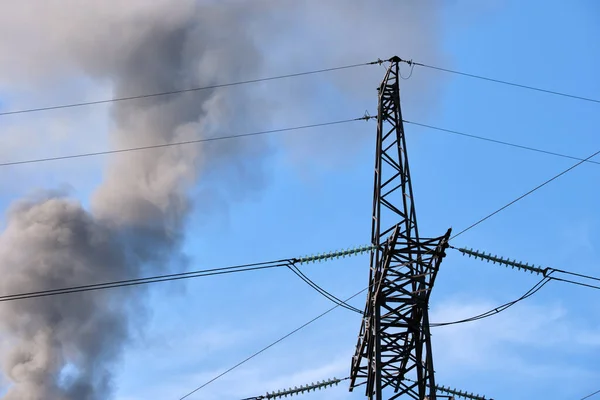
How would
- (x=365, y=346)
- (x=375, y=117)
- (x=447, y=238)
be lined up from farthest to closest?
(x=375, y=117)
(x=365, y=346)
(x=447, y=238)

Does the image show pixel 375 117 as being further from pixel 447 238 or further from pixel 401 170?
pixel 447 238

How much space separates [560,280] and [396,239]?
28.7 ft

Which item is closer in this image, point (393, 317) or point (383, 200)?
point (393, 317)

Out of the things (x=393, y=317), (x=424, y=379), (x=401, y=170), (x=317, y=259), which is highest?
(x=401, y=170)

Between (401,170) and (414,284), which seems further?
(401,170)

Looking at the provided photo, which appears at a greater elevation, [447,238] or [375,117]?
[375,117]

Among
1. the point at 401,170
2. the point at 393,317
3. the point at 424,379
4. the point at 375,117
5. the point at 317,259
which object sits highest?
the point at 375,117

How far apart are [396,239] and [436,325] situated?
15.1ft

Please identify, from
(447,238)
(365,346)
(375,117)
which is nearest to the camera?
(447,238)

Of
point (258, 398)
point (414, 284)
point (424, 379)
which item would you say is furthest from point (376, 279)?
point (258, 398)

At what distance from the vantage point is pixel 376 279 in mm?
42156

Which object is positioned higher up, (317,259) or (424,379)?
(317,259)

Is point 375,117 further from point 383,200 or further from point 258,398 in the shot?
point 258,398

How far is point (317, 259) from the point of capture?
4362 cm
